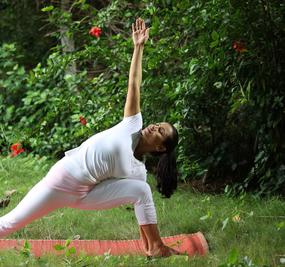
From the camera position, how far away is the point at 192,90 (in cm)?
593

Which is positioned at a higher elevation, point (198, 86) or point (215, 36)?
point (215, 36)

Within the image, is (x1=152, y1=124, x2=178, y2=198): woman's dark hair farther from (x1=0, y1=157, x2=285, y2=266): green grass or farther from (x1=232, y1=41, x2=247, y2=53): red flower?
(x1=232, y1=41, x2=247, y2=53): red flower

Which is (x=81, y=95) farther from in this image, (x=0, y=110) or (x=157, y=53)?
(x=0, y=110)

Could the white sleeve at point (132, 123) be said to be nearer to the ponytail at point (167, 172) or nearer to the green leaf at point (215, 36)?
the ponytail at point (167, 172)

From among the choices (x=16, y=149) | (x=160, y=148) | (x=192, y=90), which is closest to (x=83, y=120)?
(x=16, y=149)

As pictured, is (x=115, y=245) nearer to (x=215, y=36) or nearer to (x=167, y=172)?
(x=167, y=172)

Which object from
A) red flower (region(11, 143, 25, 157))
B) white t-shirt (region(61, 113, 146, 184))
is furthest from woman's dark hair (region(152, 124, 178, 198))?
red flower (region(11, 143, 25, 157))

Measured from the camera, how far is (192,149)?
6.71 metres

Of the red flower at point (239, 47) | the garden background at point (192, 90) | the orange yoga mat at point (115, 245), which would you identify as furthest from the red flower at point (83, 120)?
the orange yoga mat at point (115, 245)

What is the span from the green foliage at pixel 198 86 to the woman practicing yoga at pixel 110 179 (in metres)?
1.34

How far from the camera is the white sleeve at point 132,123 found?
4184 mm

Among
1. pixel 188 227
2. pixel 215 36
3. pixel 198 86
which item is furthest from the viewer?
pixel 198 86

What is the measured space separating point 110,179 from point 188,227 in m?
1.12

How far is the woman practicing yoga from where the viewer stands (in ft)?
13.4
